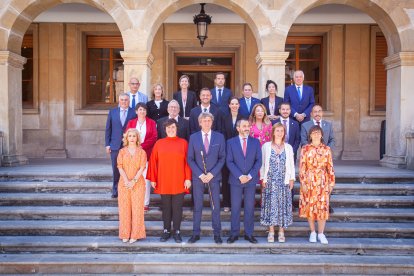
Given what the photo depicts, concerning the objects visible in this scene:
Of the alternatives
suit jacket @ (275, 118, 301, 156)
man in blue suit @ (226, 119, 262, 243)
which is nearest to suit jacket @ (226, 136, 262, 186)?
man in blue suit @ (226, 119, 262, 243)

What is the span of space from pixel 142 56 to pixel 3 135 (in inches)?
121

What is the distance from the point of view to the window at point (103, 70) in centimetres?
1143

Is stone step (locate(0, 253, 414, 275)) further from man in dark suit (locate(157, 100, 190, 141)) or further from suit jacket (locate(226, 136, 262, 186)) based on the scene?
man in dark suit (locate(157, 100, 190, 141))

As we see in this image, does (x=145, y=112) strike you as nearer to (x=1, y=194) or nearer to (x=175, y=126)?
(x=175, y=126)

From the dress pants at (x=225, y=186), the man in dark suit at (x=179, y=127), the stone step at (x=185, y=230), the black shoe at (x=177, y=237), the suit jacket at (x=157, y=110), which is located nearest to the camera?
the black shoe at (x=177, y=237)

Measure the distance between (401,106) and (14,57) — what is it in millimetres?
7493

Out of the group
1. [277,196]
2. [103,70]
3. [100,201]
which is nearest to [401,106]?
[277,196]

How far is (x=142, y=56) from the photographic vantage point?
25.7 feet

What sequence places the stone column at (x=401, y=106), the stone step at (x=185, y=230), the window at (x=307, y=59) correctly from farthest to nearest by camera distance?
1. the window at (x=307, y=59)
2. the stone column at (x=401, y=106)
3. the stone step at (x=185, y=230)

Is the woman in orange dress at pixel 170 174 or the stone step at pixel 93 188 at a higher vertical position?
the woman in orange dress at pixel 170 174

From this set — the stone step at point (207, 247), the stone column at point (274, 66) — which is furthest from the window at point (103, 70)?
the stone step at point (207, 247)

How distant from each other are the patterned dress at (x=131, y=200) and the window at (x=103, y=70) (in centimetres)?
616

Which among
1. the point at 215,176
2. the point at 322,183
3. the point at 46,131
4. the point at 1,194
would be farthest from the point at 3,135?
the point at 322,183

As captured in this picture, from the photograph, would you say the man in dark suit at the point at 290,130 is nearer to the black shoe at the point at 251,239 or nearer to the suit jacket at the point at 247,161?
the suit jacket at the point at 247,161
